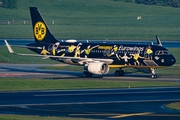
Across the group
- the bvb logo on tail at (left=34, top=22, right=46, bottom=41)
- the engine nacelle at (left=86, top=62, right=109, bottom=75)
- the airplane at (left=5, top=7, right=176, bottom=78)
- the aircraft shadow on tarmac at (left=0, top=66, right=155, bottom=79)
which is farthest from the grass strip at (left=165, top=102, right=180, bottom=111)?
the bvb logo on tail at (left=34, top=22, right=46, bottom=41)

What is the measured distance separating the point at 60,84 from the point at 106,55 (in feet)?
32.5

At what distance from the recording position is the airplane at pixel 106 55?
64.2m

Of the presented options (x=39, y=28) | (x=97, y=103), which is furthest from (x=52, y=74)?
(x=97, y=103)

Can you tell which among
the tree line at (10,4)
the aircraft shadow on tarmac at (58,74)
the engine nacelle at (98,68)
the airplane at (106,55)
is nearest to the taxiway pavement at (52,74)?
the aircraft shadow on tarmac at (58,74)

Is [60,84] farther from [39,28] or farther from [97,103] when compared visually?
[39,28]

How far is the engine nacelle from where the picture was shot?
64812 millimetres

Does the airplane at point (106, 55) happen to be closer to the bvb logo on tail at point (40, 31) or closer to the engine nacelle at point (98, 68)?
the engine nacelle at point (98, 68)

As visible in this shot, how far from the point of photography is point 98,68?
213ft

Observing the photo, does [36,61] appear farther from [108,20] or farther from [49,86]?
[108,20]

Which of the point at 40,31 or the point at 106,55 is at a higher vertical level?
the point at 40,31

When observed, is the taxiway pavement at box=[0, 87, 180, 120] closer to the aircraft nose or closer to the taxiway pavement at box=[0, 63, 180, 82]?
the aircraft nose

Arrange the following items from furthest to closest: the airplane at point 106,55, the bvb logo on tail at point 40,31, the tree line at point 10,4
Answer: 1. the tree line at point 10,4
2. the bvb logo on tail at point 40,31
3. the airplane at point 106,55

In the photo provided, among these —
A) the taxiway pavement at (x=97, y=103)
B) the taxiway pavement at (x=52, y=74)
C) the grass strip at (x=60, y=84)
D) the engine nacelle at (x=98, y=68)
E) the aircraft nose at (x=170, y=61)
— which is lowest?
the taxiway pavement at (x=97, y=103)

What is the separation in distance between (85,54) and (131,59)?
17.4 feet
